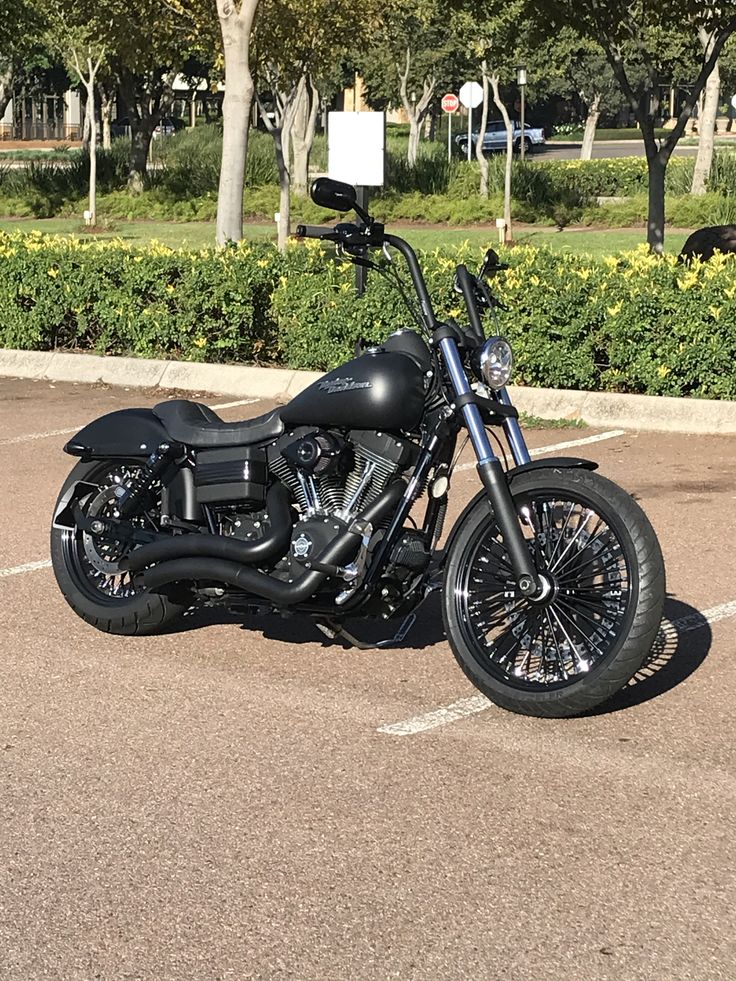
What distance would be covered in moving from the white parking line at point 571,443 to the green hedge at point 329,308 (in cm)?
65

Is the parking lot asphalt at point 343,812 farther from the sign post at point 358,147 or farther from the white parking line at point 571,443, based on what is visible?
the sign post at point 358,147

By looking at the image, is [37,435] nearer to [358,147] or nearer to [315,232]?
[358,147]

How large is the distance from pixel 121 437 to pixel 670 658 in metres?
2.24

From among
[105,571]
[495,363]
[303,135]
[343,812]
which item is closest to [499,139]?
[303,135]

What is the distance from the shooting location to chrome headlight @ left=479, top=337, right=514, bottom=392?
4.93 metres

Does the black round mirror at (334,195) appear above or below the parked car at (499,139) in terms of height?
below

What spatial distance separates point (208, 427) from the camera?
564 cm

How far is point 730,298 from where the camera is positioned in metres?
10.3

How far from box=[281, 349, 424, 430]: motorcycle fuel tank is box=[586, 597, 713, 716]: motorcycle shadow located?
3.86 feet

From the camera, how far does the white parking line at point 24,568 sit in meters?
6.95

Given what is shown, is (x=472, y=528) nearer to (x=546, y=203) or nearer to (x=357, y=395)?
(x=357, y=395)

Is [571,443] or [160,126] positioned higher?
[160,126]

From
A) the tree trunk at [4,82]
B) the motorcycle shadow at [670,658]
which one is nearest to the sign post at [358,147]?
the motorcycle shadow at [670,658]

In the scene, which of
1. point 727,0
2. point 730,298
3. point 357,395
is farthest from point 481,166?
point 357,395
